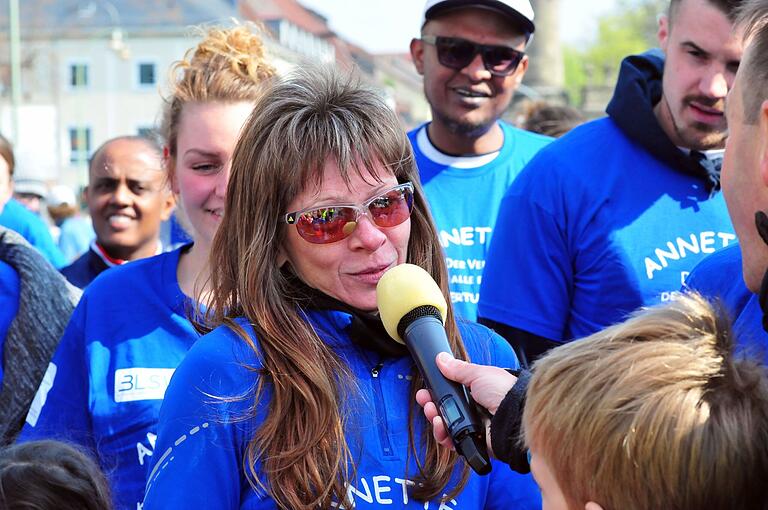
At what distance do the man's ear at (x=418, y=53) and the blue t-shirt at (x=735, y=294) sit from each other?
279 centimetres

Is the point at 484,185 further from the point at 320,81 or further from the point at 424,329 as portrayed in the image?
the point at 424,329

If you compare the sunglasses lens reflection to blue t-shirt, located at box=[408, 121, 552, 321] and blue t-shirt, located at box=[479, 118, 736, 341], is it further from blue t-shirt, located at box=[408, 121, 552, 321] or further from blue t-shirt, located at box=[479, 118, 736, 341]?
blue t-shirt, located at box=[408, 121, 552, 321]

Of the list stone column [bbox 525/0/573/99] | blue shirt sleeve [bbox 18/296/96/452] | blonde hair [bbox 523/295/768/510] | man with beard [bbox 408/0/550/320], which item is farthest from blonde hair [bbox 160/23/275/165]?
stone column [bbox 525/0/573/99]

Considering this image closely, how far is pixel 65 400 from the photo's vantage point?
351cm

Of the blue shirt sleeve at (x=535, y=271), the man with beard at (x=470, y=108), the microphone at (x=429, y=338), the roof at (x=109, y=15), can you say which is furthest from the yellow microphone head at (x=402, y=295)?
the roof at (x=109, y=15)

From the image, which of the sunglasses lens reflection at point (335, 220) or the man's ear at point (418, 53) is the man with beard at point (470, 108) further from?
the sunglasses lens reflection at point (335, 220)

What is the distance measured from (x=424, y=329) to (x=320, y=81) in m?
0.85

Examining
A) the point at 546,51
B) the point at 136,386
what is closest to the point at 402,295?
the point at 136,386

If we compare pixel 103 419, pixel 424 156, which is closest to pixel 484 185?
pixel 424 156

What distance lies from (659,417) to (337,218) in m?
1.14

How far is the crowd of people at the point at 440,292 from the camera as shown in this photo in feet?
6.25

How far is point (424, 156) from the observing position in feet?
16.8

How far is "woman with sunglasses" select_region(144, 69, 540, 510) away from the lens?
2432mm

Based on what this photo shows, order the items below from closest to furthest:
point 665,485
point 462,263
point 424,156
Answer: point 665,485, point 462,263, point 424,156
